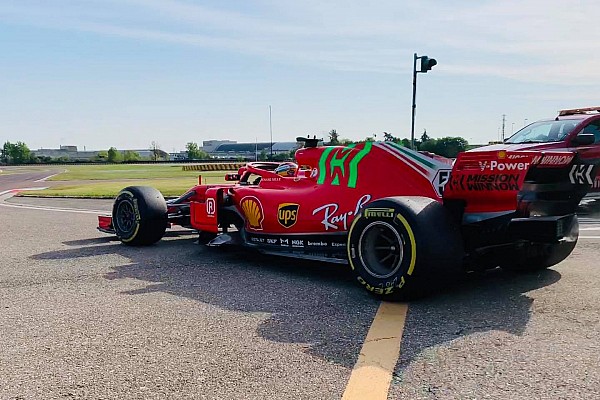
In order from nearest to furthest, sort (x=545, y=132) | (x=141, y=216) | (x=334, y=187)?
(x=334, y=187), (x=141, y=216), (x=545, y=132)

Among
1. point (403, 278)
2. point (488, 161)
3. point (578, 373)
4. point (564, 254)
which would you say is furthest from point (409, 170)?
point (578, 373)

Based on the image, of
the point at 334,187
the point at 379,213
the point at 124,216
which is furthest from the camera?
the point at 124,216

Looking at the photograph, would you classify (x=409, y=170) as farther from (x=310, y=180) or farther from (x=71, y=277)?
(x=71, y=277)

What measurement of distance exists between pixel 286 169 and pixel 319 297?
3.68 m

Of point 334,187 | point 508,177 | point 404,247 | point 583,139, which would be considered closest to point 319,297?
point 404,247

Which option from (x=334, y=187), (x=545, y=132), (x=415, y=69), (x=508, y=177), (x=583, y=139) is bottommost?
(x=334, y=187)

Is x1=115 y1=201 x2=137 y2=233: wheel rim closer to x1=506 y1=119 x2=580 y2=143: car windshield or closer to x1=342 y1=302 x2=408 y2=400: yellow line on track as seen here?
x1=342 y1=302 x2=408 y2=400: yellow line on track

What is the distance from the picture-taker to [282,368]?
3.28 meters

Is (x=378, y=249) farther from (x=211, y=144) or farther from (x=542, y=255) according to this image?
(x=211, y=144)

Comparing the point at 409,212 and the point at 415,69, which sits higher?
the point at 415,69

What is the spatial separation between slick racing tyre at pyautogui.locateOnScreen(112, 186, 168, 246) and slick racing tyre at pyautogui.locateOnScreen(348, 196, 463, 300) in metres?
3.70

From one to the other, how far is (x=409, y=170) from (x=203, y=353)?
9.15 ft

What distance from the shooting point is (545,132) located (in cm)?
1025

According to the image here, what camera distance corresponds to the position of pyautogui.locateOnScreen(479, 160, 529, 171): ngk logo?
4461 mm
